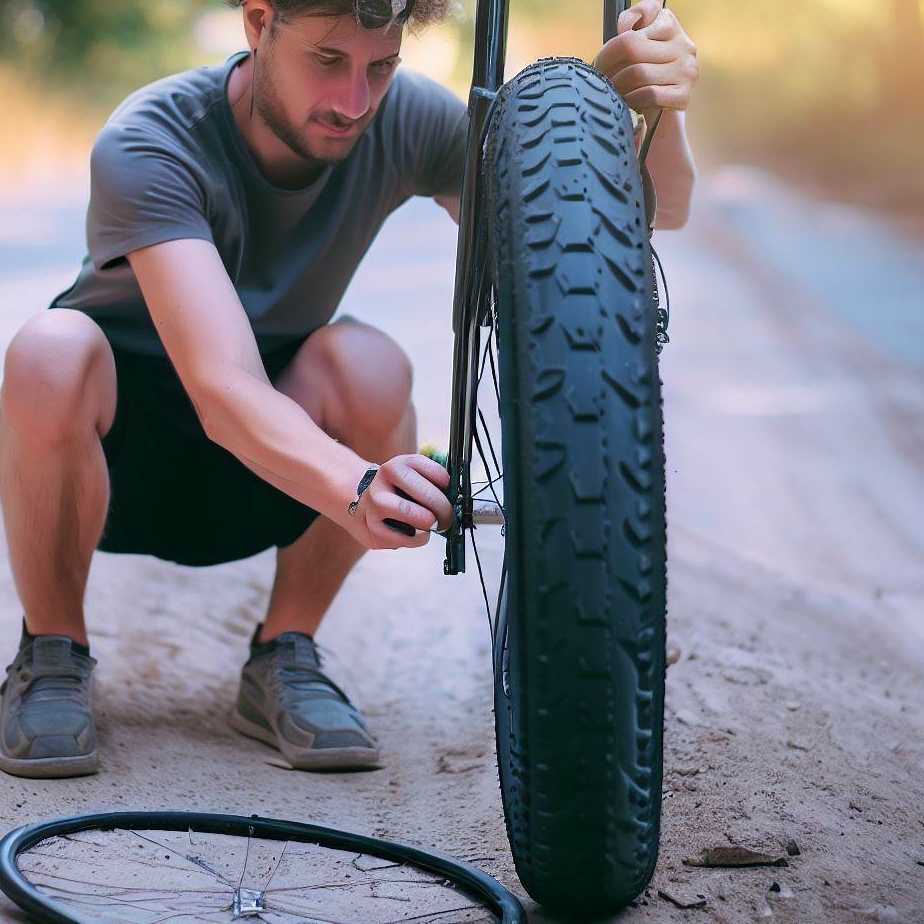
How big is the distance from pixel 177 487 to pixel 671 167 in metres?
0.89

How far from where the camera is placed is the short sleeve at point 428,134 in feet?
6.61

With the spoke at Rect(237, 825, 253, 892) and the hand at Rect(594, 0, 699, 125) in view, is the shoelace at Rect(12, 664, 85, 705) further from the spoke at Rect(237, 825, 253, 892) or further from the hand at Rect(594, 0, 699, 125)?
the hand at Rect(594, 0, 699, 125)

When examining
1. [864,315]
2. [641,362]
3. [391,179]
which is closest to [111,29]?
[864,315]

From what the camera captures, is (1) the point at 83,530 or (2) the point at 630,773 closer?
(2) the point at 630,773

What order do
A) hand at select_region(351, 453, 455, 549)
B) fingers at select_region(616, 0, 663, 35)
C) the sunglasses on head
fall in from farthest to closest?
1. the sunglasses on head
2. fingers at select_region(616, 0, 663, 35)
3. hand at select_region(351, 453, 455, 549)

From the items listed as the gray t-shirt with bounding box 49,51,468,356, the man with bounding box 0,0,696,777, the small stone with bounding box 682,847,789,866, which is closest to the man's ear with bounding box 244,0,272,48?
the man with bounding box 0,0,696,777

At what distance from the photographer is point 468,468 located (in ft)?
4.59

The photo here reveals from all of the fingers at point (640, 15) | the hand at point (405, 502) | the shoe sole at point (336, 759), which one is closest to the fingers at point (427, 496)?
the hand at point (405, 502)

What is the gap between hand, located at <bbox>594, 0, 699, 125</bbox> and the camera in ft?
4.84

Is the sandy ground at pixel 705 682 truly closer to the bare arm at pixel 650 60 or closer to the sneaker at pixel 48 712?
the sneaker at pixel 48 712

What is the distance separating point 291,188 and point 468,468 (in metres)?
0.73

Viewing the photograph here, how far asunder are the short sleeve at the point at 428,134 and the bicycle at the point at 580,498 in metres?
0.75

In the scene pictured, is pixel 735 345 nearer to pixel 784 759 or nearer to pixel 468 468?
pixel 784 759

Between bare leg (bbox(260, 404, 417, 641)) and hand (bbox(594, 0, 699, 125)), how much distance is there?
2.27 ft
